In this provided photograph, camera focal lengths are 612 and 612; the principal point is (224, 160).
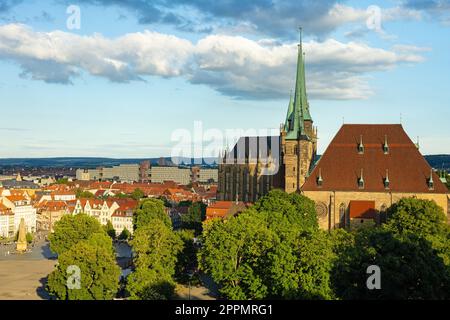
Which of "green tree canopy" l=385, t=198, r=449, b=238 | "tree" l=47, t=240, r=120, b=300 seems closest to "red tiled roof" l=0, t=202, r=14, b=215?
"tree" l=47, t=240, r=120, b=300

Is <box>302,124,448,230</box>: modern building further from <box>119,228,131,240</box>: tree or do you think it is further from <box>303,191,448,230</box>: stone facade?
<box>119,228,131,240</box>: tree

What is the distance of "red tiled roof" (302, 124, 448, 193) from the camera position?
7275 cm

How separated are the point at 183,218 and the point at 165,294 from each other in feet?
195

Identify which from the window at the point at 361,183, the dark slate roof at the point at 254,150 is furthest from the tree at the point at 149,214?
the window at the point at 361,183

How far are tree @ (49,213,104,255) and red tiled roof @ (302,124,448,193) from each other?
26.2m

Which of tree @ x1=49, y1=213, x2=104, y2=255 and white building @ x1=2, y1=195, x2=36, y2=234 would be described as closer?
tree @ x1=49, y1=213, x2=104, y2=255

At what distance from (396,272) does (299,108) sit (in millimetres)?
47920

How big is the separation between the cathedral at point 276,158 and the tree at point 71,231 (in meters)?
25.6

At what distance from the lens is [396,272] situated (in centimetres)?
3650

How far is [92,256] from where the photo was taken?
4834 centimetres

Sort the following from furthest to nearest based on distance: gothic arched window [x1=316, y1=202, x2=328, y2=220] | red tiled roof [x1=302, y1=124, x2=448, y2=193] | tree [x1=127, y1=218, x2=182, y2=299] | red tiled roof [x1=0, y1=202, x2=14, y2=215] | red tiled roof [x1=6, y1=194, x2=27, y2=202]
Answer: red tiled roof [x1=6, y1=194, x2=27, y2=202] → red tiled roof [x1=0, y1=202, x2=14, y2=215] → gothic arched window [x1=316, y1=202, x2=328, y2=220] → red tiled roof [x1=302, y1=124, x2=448, y2=193] → tree [x1=127, y1=218, x2=182, y2=299]

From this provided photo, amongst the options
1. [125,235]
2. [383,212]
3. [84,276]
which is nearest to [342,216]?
[383,212]

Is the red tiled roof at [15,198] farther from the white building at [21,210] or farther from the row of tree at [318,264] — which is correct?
the row of tree at [318,264]
